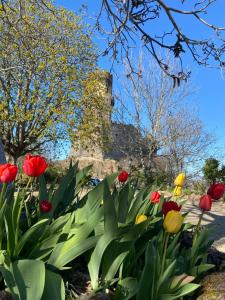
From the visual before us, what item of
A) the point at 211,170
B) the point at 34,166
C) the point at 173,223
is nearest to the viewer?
the point at 173,223

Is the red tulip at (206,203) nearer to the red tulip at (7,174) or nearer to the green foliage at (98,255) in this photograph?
the green foliage at (98,255)

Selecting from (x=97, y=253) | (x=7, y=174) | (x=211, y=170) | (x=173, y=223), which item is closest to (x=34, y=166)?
(x=7, y=174)

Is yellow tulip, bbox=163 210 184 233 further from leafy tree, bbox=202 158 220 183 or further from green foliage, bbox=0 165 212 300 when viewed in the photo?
leafy tree, bbox=202 158 220 183

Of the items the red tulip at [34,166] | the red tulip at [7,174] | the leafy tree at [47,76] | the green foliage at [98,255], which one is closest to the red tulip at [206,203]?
the green foliage at [98,255]

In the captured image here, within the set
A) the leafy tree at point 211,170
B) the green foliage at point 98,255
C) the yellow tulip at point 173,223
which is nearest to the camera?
the green foliage at point 98,255

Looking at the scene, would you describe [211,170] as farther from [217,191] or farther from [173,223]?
[173,223]

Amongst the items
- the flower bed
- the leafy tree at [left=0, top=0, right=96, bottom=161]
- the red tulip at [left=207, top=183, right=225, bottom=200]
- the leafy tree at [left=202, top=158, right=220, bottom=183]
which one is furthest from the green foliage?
the leafy tree at [left=202, top=158, right=220, bottom=183]

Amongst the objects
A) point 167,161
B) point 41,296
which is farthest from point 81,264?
point 167,161

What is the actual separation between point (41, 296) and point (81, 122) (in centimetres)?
1543

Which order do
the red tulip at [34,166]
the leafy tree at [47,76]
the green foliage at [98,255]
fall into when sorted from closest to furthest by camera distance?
the green foliage at [98,255] → the red tulip at [34,166] → the leafy tree at [47,76]

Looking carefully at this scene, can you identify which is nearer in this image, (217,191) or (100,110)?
(217,191)

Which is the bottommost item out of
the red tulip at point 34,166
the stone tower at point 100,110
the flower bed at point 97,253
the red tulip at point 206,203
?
the flower bed at point 97,253

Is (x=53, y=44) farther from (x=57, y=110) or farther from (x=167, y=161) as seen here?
(x=167, y=161)

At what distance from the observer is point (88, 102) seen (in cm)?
1712
